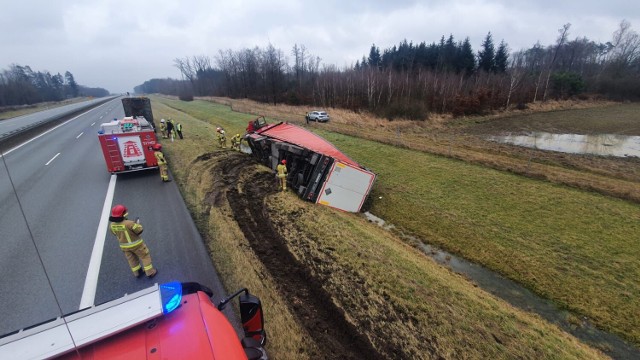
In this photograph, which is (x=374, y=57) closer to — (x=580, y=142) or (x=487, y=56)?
(x=487, y=56)

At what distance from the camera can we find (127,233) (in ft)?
16.4

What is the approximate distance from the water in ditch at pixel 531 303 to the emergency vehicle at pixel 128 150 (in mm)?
10244

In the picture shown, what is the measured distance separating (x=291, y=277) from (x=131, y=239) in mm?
3022

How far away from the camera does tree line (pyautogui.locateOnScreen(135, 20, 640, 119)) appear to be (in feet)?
122

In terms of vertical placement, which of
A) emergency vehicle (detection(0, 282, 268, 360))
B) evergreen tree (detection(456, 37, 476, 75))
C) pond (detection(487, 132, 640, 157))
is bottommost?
pond (detection(487, 132, 640, 157))

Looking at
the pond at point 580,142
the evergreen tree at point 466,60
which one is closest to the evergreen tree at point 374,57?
the evergreen tree at point 466,60

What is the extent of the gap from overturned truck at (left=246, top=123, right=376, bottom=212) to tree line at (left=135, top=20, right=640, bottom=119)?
77.6 ft

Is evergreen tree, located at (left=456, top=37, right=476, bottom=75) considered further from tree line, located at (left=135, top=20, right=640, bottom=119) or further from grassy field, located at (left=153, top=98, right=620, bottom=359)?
grassy field, located at (left=153, top=98, right=620, bottom=359)

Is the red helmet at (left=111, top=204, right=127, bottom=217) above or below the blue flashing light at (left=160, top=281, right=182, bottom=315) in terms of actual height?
below

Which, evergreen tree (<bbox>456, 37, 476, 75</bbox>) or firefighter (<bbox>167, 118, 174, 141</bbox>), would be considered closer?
firefighter (<bbox>167, 118, 174, 141</bbox>)

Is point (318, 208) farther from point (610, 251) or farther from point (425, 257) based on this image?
point (610, 251)

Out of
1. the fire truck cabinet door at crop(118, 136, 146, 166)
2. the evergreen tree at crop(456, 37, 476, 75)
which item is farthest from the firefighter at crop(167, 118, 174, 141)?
the evergreen tree at crop(456, 37, 476, 75)

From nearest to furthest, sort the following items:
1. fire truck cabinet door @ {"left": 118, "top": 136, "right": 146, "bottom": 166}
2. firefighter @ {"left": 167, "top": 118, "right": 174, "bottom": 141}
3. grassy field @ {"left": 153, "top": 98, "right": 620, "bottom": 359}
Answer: grassy field @ {"left": 153, "top": 98, "right": 620, "bottom": 359} < fire truck cabinet door @ {"left": 118, "top": 136, "right": 146, "bottom": 166} < firefighter @ {"left": 167, "top": 118, "right": 174, "bottom": 141}

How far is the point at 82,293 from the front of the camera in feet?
16.2
